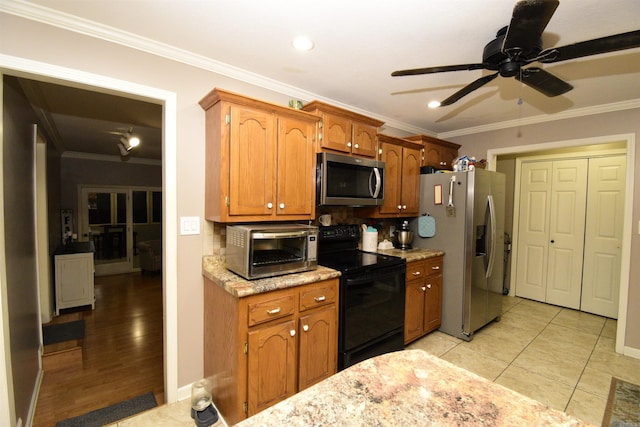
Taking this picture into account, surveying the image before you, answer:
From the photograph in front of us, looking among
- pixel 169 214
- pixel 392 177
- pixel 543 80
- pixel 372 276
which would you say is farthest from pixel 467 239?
pixel 169 214

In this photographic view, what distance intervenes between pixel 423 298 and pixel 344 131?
189 centimetres

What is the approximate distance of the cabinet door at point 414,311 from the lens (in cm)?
282

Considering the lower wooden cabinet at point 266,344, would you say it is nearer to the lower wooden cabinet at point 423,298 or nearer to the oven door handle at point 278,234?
the oven door handle at point 278,234

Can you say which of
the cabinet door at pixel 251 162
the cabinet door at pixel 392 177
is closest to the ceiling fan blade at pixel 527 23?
the cabinet door at pixel 251 162

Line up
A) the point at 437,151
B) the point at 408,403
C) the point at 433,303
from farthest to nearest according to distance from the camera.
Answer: the point at 437,151, the point at 433,303, the point at 408,403

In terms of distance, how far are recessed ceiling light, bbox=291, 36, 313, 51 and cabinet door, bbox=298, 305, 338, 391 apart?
1853mm

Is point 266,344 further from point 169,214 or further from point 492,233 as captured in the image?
point 492,233

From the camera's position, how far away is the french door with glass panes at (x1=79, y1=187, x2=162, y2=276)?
19.2 ft

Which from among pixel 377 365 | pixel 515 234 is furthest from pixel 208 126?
pixel 515 234

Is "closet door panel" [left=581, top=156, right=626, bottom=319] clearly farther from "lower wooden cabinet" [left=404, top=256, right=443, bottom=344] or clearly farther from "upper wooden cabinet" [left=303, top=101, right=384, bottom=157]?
"upper wooden cabinet" [left=303, top=101, right=384, bottom=157]

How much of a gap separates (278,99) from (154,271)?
5.14 m

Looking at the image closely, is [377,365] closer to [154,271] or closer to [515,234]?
[515,234]

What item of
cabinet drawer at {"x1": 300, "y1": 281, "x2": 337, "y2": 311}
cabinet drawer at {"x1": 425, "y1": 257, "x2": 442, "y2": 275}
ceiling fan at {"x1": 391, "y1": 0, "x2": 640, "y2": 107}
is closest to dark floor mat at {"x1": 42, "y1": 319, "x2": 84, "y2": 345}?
cabinet drawer at {"x1": 300, "y1": 281, "x2": 337, "y2": 311}

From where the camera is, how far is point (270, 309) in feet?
5.95
